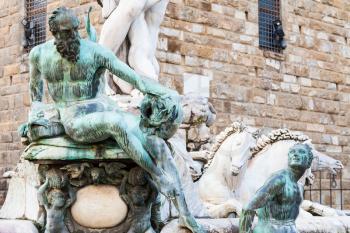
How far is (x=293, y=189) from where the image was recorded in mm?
3551

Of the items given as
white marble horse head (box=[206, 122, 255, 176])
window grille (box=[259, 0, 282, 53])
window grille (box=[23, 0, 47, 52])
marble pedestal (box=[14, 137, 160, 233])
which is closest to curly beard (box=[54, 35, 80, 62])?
marble pedestal (box=[14, 137, 160, 233])

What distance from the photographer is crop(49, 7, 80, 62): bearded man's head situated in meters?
3.30

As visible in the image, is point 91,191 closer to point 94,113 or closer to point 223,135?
point 94,113

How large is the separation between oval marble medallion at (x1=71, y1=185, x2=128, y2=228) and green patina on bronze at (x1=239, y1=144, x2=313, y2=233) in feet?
2.07

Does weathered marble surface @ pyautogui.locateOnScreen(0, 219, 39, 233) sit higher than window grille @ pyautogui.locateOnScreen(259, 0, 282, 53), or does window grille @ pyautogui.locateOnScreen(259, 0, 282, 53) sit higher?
window grille @ pyautogui.locateOnScreen(259, 0, 282, 53)

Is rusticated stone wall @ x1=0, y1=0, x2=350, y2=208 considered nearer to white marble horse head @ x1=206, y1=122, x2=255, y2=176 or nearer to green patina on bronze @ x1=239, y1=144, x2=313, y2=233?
white marble horse head @ x1=206, y1=122, x2=255, y2=176

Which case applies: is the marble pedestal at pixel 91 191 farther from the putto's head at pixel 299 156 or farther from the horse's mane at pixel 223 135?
the horse's mane at pixel 223 135

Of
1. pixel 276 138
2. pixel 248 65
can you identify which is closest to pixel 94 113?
pixel 276 138

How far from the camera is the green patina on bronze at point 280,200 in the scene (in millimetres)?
3475

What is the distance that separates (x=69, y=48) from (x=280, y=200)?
130 cm

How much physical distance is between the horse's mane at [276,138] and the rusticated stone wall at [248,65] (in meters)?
4.14

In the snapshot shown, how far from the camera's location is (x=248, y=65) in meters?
11.7

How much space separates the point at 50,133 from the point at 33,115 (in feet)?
0.51

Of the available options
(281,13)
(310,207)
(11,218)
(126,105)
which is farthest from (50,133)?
(281,13)
